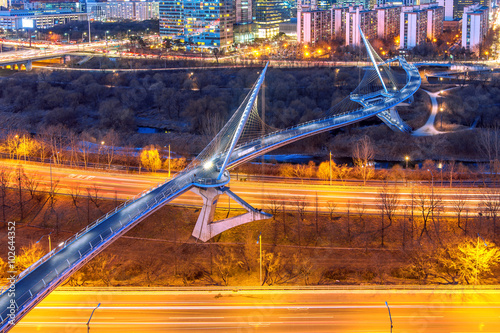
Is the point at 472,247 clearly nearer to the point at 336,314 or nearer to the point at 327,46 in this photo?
the point at 336,314

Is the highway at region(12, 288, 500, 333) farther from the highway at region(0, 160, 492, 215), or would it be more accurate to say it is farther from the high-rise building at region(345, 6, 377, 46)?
the high-rise building at region(345, 6, 377, 46)

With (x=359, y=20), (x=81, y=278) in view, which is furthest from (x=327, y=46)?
(x=81, y=278)

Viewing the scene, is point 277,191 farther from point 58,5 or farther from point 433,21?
point 58,5

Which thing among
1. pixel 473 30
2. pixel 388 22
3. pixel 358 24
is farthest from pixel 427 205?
pixel 388 22

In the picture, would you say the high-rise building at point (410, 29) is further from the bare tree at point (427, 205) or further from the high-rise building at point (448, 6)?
the bare tree at point (427, 205)

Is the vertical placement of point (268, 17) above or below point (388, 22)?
above

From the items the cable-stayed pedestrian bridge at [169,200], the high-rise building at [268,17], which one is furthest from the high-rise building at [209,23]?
the cable-stayed pedestrian bridge at [169,200]
